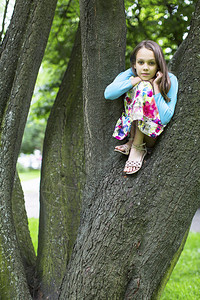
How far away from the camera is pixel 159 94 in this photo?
240 cm

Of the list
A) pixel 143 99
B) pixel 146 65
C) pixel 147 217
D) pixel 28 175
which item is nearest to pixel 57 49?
pixel 146 65

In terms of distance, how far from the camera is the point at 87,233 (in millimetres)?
2412

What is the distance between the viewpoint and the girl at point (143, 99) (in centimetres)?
239

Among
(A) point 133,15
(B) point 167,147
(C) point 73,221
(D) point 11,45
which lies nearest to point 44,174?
(C) point 73,221

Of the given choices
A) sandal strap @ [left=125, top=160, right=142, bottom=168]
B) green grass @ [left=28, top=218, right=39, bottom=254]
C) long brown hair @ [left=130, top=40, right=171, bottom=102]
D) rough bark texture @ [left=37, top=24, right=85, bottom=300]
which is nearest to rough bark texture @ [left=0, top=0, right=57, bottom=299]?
rough bark texture @ [left=37, top=24, right=85, bottom=300]

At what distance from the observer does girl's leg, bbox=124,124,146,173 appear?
7.82ft

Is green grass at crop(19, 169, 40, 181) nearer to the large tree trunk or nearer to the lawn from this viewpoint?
the lawn

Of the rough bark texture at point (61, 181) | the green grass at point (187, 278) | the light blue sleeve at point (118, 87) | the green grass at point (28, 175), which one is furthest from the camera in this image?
the green grass at point (28, 175)

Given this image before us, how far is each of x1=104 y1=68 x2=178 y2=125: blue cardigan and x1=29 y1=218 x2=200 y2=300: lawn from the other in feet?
9.09

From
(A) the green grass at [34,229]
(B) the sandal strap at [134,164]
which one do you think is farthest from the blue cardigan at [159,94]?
(A) the green grass at [34,229]

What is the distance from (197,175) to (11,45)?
5.91 feet

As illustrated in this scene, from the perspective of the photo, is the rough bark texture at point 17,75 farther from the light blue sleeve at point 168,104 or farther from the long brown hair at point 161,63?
the light blue sleeve at point 168,104

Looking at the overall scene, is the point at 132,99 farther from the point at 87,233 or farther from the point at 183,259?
the point at 183,259

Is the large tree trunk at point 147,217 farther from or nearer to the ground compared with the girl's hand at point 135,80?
nearer to the ground
